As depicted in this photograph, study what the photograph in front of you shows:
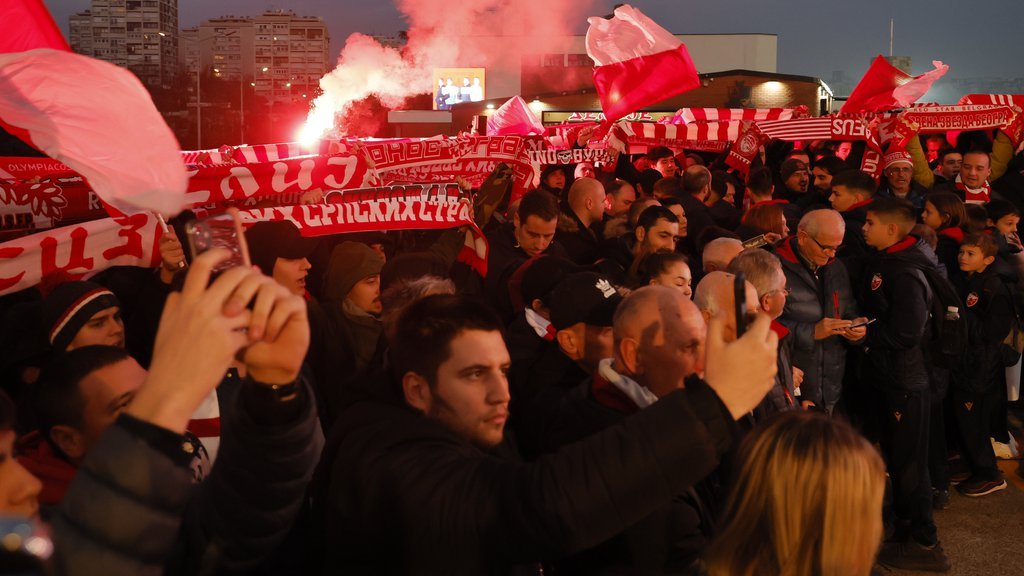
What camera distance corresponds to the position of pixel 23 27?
4.35 meters

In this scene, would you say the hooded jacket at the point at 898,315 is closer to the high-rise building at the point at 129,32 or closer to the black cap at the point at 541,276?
the black cap at the point at 541,276

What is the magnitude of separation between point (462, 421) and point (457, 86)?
170ft

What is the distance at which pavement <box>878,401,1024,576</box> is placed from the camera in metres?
5.74

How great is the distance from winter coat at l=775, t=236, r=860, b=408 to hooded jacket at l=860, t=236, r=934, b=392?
0.17 metres

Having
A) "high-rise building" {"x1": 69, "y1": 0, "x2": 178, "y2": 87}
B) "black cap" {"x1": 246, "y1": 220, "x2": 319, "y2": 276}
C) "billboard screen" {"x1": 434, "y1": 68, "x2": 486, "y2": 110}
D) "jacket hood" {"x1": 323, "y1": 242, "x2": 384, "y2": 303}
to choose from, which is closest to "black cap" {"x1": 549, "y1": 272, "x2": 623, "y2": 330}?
"jacket hood" {"x1": 323, "y1": 242, "x2": 384, "y2": 303}

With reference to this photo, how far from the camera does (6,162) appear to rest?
8836 mm

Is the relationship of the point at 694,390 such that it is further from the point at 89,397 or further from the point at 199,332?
the point at 89,397

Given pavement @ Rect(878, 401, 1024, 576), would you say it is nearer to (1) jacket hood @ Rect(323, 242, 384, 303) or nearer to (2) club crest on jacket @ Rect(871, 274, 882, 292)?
(2) club crest on jacket @ Rect(871, 274, 882, 292)

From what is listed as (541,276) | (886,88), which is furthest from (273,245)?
(886,88)

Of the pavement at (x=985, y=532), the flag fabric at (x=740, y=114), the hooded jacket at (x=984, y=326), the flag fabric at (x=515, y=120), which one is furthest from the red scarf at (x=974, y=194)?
the flag fabric at (x=515, y=120)

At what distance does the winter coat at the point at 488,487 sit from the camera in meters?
1.74

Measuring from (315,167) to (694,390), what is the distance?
483 cm

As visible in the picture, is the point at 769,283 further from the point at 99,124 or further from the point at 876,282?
the point at 99,124

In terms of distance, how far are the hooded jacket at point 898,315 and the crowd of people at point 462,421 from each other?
0.02 m
